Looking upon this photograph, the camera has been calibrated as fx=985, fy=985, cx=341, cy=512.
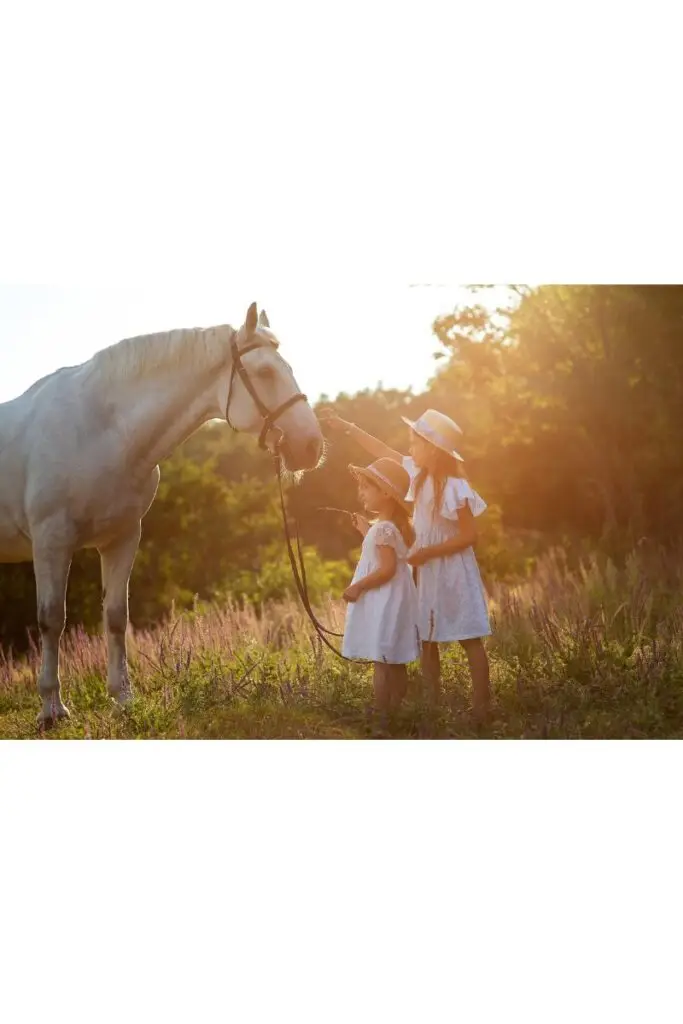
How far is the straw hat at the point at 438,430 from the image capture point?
4.25m

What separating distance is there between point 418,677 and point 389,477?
877mm

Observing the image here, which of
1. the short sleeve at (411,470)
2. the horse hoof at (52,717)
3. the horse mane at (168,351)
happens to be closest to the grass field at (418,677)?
the horse hoof at (52,717)

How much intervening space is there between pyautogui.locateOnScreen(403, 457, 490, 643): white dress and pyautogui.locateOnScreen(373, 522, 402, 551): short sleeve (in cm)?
→ 16

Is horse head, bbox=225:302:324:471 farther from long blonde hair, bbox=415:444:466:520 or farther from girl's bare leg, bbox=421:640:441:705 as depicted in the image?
girl's bare leg, bbox=421:640:441:705

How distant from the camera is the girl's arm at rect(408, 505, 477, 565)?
160 inches

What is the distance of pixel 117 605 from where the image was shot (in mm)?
4422

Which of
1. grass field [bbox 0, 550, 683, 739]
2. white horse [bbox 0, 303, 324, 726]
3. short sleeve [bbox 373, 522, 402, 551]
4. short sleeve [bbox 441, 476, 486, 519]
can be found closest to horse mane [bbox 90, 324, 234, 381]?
white horse [bbox 0, 303, 324, 726]

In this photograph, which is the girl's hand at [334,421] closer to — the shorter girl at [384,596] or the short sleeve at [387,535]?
the shorter girl at [384,596]

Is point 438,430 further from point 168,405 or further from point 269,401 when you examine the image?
point 168,405

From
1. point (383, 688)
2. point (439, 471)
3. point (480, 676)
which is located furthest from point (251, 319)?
point (480, 676)

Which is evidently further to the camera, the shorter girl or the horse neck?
the horse neck

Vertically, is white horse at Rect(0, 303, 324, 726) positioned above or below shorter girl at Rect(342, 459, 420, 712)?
above
